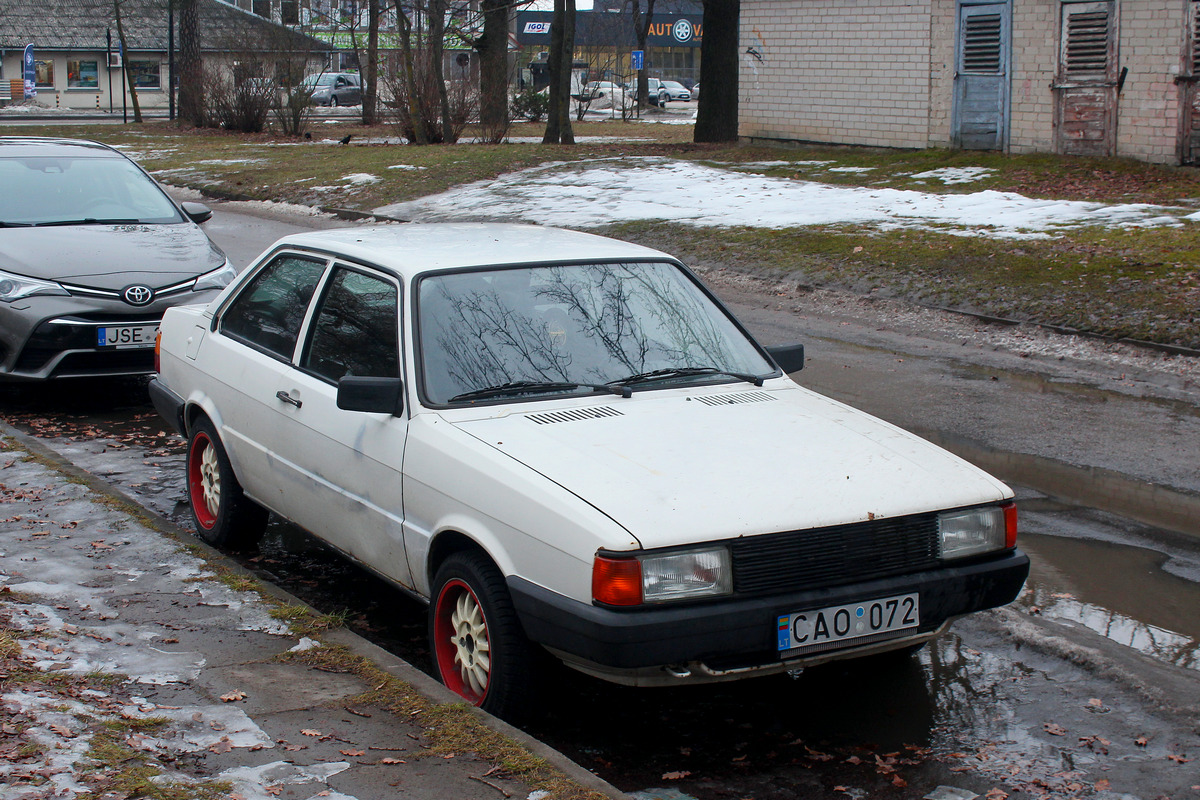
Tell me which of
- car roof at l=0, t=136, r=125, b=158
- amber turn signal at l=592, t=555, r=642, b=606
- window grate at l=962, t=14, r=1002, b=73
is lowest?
amber turn signal at l=592, t=555, r=642, b=606

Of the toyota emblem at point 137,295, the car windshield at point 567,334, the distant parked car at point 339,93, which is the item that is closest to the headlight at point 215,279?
the toyota emblem at point 137,295

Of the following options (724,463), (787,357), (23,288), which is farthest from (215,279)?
(724,463)

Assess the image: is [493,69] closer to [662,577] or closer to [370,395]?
[370,395]

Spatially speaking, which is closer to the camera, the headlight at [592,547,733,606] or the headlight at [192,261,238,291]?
the headlight at [592,547,733,606]

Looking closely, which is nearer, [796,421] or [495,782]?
[495,782]

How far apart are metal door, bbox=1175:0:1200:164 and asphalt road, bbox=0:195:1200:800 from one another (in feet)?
39.7

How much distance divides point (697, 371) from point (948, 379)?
4.97m

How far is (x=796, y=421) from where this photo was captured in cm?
427

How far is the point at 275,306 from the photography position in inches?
211

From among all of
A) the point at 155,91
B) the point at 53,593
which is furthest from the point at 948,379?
the point at 155,91

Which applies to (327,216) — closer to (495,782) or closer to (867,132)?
(867,132)

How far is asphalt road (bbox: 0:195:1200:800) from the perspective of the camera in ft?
12.0

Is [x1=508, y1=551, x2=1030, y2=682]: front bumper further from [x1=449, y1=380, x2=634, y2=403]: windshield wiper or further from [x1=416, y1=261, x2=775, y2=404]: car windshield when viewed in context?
[x1=416, y1=261, x2=775, y2=404]: car windshield

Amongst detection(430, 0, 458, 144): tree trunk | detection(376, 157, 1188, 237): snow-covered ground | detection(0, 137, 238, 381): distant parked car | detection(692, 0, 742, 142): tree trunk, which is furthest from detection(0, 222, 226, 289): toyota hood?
detection(430, 0, 458, 144): tree trunk
